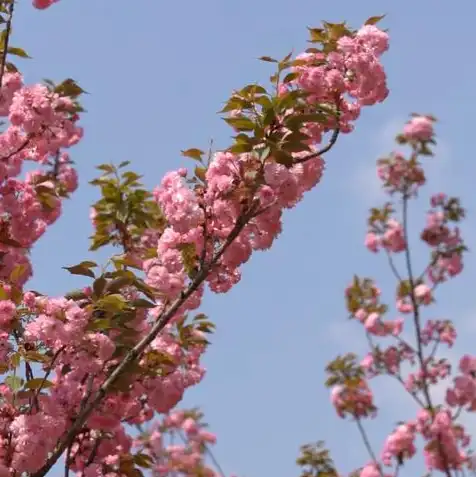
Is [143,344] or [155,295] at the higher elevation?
[155,295]

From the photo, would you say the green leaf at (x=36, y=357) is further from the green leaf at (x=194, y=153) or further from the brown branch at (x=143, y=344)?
the green leaf at (x=194, y=153)

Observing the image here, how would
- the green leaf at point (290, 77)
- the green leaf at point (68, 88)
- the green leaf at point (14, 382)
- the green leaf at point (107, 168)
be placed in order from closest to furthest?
the green leaf at point (14, 382) → the green leaf at point (290, 77) → the green leaf at point (68, 88) → the green leaf at point (107, 168)

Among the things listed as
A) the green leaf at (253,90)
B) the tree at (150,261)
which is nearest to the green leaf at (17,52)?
the tree at (150,261)

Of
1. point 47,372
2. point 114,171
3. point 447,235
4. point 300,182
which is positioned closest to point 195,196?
point 300,182

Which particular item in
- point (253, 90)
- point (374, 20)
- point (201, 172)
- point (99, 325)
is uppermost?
point (374, 20)

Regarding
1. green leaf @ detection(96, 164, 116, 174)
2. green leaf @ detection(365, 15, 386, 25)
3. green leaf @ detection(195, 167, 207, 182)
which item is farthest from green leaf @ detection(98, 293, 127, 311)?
green leaf @ detection(96, 164, 116, 174)

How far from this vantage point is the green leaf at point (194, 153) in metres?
4.09

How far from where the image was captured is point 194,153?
411 cm

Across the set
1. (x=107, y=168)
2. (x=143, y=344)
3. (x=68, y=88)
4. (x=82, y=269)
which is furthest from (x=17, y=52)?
(x=143, y=344)

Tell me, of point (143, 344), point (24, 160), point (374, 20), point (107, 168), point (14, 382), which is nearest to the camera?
point (143, 344)

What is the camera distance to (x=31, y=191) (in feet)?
18.7

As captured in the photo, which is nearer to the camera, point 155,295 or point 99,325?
point 99,325

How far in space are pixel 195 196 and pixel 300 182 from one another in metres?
0.58

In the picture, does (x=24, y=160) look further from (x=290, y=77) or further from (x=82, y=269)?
(x=290, y=77)
